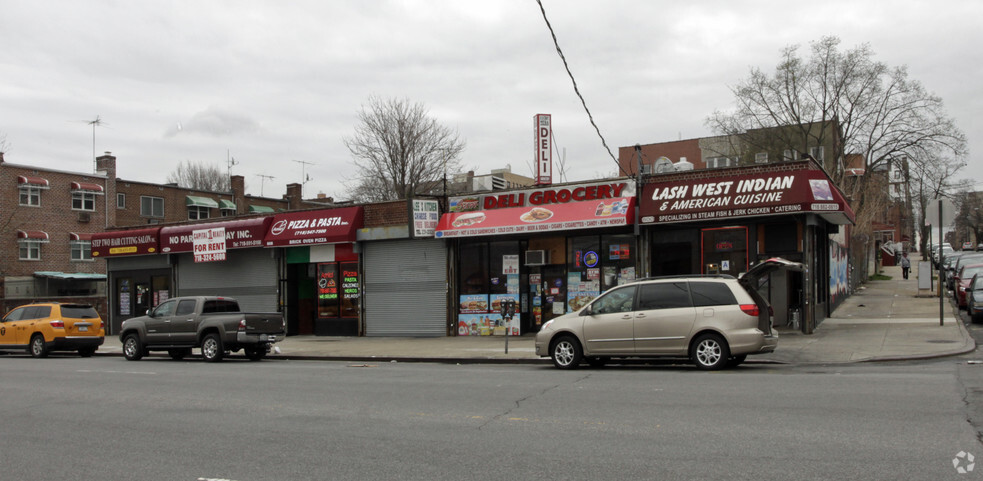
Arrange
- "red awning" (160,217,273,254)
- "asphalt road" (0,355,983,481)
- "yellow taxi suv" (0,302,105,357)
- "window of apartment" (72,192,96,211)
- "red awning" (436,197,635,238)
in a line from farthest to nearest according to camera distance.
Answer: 1. "window of apartment" (72,192,96,211)
2. "red awning" (160,217,273,254)
3. "yellow taxi suv" (0,302,105,357)
4. "red awning" (436,197,635,238)
5. "asphalt road" (0,355,983,481)

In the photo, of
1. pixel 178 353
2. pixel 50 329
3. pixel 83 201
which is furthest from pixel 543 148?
pixel 83 201

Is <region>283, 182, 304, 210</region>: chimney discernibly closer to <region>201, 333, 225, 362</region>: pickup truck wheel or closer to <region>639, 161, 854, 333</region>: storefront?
<region>201, 333, 225, 362</region>: pickup truck wheel

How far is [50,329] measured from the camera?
71.7 ft

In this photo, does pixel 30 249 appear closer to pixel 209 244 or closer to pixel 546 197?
pixel 209 244

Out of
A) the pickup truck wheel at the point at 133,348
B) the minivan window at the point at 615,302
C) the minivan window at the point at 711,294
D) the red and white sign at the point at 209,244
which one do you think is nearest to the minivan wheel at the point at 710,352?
the minivan window at the point at 711,294

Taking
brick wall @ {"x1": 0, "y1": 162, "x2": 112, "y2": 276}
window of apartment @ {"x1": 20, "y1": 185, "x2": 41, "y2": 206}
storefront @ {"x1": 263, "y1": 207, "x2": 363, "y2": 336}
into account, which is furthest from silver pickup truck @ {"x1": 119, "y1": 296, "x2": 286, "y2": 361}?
window of apartment @ {"x1": 20, "y1": 185, "x2": 41, "y2": 206}

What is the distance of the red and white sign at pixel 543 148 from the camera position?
73.2 feet

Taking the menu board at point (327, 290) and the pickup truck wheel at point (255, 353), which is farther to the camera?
the menu board at point (327, 290)

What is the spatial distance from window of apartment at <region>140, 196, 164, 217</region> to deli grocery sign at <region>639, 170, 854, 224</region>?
46147 millimetres

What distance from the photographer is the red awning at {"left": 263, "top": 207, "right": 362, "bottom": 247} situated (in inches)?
990

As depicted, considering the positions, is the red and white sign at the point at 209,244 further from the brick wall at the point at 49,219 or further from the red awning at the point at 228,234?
the brick wall at the point at 49,219

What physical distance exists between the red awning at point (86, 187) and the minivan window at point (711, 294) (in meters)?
48.9

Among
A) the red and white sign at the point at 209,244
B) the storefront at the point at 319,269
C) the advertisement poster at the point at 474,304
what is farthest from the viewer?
the red and white sign at the point at 209,244

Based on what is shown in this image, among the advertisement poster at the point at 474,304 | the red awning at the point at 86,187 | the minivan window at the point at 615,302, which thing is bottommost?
the advertisement poster at the point at 474,304
